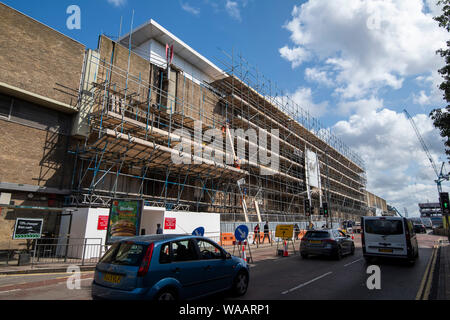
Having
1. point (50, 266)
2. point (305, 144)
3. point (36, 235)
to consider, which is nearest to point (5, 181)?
point (36, 235)

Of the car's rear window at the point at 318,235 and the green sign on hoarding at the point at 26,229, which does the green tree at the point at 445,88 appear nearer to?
the car's rear window at the point at 318,235

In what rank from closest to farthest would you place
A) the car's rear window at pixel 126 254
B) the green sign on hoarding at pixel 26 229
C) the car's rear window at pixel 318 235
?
the car's rear window at pixel 126 254, the green sign on hoarding at pixel 26 229, the car's rear window at pixel 318 235

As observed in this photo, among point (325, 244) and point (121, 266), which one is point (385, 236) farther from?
point (121, 266)

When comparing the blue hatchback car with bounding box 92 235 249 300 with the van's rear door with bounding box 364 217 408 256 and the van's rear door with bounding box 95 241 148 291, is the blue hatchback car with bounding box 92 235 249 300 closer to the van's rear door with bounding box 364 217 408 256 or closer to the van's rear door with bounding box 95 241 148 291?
the van's rear door with bounding box 95 241 148 291

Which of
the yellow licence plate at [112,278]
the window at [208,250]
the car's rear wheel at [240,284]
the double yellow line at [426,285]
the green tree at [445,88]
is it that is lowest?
the double yellow line at [426,285]

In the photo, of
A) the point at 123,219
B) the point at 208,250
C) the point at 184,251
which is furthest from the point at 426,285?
the point at 123,219

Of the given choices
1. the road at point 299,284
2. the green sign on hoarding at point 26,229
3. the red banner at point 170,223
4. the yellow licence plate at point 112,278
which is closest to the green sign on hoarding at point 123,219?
the road at point 299,284

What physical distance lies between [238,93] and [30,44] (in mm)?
18779

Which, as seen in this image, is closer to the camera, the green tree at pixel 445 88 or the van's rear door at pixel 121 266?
the van's rear door at pixel 121 266

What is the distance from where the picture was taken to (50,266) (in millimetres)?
10023

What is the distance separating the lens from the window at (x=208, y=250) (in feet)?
17.5
